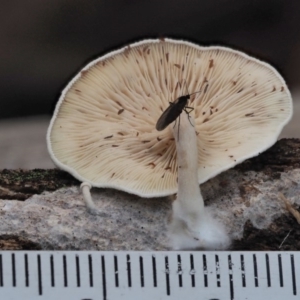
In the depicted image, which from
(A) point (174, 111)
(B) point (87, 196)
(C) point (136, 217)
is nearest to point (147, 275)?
(C) point (136, 217)

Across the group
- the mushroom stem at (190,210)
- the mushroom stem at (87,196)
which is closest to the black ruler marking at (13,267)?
the mushroom stem at (87,196)

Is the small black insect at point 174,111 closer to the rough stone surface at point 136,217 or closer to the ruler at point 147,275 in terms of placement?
the rough stone surface at point 136,217

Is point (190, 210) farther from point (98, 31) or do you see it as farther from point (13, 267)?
point (98, 31)

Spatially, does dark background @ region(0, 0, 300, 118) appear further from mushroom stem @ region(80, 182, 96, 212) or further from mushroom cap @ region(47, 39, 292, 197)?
mushroom stem @ region(80, 182, 96, 212)

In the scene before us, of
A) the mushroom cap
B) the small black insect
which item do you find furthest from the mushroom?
the small black insect

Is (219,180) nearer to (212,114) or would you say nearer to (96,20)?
(212,114)

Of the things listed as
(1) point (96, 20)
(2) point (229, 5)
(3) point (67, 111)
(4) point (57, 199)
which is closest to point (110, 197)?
(4) point (57, 199)
